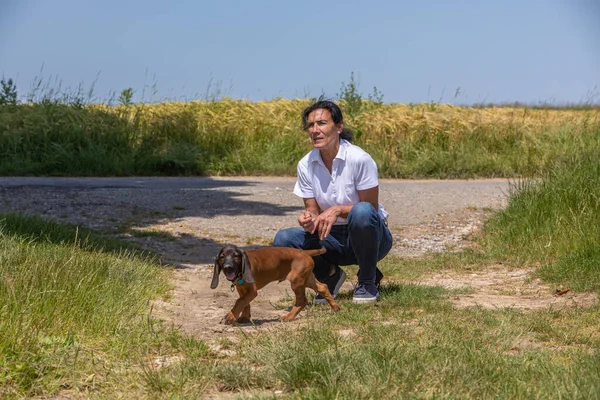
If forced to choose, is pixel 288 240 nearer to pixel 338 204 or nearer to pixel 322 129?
pixel 338 204

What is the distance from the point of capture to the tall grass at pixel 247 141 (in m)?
19.7

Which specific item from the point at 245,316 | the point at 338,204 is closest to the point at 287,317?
the point at 245,316

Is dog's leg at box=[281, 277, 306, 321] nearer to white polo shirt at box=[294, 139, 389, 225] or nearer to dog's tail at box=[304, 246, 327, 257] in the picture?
dog's tail at box=[304, 246, 327, 257]

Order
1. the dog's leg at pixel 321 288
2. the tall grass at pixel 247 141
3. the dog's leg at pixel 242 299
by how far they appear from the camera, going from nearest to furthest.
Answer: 1. the dog's leg at pixel 242 299
2. the dog's leg at pixel 321 288
3. the tall grass at pixel 247 141

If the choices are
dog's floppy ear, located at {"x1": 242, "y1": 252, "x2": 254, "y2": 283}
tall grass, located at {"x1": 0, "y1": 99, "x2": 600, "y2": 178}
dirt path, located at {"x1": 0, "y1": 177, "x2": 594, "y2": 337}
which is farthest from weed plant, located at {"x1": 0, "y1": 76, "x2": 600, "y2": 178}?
dog's floppy ear, located at {"x1": 242, "y1": 252, "x2": 254, "y2": 283}

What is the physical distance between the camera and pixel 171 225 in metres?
12.1

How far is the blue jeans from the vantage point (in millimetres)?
6840

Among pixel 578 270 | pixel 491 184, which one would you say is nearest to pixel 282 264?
pixel 578 270

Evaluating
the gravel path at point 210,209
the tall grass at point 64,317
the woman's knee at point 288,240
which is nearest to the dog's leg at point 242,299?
the tall grass at point 64,317

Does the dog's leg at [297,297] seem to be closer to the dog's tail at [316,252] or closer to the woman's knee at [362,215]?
the dog's tail at [316,252]

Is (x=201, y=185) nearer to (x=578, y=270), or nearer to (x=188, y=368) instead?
(x=578, y=270)

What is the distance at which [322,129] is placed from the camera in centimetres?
680

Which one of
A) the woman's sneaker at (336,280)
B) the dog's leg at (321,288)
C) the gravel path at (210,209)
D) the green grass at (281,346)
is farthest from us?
the gravel path at (210,209)

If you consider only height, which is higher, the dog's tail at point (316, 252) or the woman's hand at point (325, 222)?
the woman's hand at point (325, 222)
